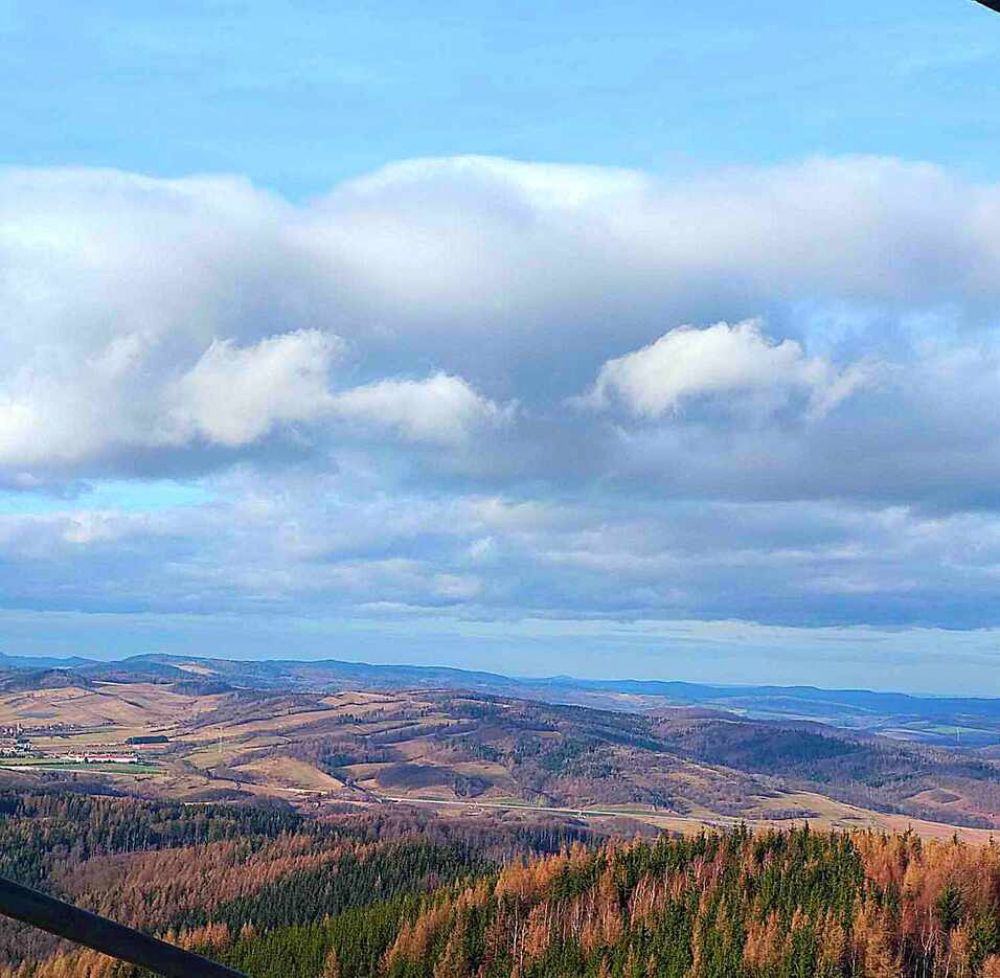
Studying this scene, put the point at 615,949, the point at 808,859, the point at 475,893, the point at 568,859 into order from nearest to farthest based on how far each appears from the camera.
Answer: the point at 615,949 → the point at 808,859 → the point at 475,893 → the point at 568,859

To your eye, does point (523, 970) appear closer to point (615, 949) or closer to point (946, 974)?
point (615, 949)

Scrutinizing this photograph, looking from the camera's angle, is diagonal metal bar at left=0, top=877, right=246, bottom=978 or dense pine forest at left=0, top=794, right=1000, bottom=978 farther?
dense pine forest at left=0, top=794, right=1000, bottom=978

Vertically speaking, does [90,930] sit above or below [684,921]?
above

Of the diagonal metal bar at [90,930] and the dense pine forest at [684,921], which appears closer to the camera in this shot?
the diagonal metal bar at [90,930]

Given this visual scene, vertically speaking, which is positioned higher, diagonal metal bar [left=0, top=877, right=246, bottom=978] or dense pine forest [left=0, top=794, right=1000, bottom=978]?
diagonal metal bar [left=0, top=877, right=246, bottom=978]

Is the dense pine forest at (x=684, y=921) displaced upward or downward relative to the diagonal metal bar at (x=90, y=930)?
downward

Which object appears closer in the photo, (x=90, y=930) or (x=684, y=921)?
(x=90, y=930)

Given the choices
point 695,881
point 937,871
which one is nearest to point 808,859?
point 695,881

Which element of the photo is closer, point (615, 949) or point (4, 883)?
point (4, 883)
